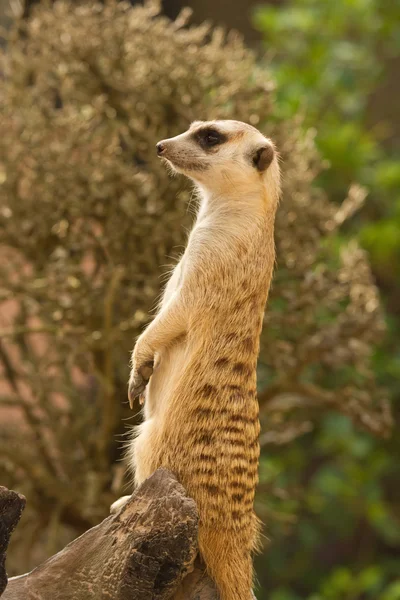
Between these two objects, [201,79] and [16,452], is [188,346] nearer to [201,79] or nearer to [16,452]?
[201,79]

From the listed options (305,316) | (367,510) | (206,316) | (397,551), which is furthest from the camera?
(397,551)

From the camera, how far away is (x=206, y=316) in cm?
129

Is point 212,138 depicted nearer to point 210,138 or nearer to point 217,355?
point 210,138

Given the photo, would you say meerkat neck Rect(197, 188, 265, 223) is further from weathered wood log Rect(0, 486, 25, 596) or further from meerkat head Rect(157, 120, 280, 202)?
weathered wood log Rect(0, 486, 25, 596)

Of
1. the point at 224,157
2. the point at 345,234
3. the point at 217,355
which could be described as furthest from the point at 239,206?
the point at 345,234

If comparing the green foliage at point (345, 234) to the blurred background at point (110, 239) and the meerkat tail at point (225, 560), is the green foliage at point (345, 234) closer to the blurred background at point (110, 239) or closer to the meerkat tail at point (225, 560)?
the blurred background at point (110, 239)

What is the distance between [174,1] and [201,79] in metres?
2.78

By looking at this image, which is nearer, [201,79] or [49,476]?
[201,79]

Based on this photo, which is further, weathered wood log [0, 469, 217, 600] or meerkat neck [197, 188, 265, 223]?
meerkat neck [197, 188, 265, 223]

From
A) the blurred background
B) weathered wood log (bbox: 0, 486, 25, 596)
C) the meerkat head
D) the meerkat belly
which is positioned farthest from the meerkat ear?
the blurred background

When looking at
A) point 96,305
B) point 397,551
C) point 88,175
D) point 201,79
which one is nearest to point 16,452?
point 96,305

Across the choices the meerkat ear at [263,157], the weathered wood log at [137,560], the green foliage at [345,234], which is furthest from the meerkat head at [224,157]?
the green foliage at [345,234]

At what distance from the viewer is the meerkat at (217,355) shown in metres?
1.27

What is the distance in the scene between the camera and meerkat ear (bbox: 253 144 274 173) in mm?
1355
